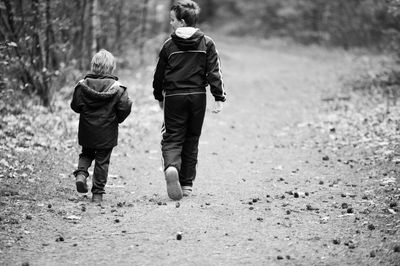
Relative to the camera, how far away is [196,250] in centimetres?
484

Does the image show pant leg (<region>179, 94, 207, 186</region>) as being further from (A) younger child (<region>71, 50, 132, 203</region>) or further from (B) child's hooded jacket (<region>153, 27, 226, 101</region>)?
(A) younger child (<region>71, 50, 132, 203</region>)

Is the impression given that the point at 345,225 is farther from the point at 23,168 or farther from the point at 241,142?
the point at 241,142

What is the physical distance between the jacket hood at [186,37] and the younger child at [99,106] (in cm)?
79

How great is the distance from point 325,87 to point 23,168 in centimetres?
1120

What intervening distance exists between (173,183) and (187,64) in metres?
1.36

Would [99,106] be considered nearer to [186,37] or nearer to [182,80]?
[182,80]

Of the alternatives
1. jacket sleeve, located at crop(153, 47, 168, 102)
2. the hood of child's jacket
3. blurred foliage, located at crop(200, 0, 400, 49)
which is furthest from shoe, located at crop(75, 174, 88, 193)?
blurred foliage, located at crop(200, 0, 400, 49)

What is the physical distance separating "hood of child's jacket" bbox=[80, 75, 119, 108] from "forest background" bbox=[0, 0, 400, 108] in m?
2.21

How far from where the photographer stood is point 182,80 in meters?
6.21

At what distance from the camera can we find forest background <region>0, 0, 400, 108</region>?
1080cm

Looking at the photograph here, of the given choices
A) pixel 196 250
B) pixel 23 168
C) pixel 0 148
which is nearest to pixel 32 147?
pixel 0 148

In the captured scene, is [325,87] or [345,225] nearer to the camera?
[345,225]

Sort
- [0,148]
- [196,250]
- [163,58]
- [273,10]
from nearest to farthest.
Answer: [196,250] → [163,58] → [0,148] → [273,10]

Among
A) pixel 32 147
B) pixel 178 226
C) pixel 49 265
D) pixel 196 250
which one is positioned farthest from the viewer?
pixel 32 147
